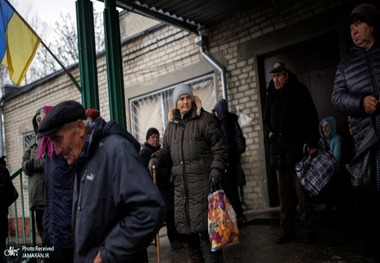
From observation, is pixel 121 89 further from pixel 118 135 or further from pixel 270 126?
pixel 118 135

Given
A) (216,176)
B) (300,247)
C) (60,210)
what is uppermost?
(216,176)

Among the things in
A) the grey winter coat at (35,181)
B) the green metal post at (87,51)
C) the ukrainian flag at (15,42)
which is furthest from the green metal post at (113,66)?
the grey winter coat at (35,181)

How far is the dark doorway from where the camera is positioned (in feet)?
18.6

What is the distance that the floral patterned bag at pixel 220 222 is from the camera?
301 cm

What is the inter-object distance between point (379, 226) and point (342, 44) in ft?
12.4

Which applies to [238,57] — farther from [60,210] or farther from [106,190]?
[106,190]

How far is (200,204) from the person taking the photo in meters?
3.23

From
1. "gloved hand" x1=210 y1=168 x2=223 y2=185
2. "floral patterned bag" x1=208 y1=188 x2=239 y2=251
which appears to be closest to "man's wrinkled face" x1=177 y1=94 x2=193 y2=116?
"gloved hand" x1=210 y1=168 x2=223 y2=185

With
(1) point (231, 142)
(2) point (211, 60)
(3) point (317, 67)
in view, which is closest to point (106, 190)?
(1) point (231, 142)

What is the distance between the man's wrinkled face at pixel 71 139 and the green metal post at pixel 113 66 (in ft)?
8.92

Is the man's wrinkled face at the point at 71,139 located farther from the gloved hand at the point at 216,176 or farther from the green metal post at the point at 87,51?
the green metal post at the point at 87,51

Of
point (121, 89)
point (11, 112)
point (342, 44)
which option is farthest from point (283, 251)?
point (11, 112)

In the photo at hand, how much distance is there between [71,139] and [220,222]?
1.77 meters

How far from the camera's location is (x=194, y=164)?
10.9ft
